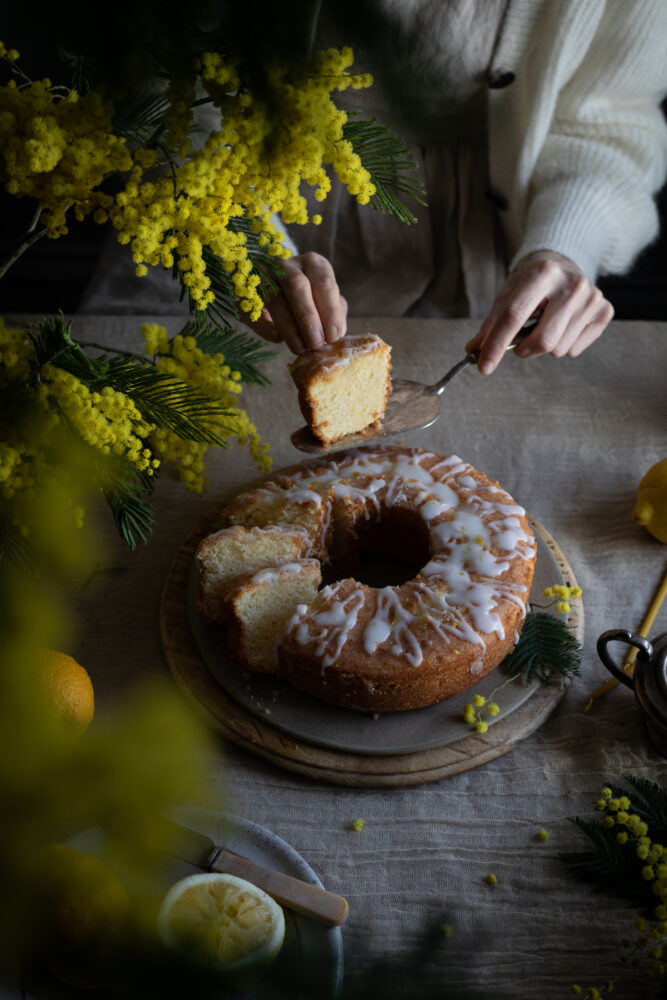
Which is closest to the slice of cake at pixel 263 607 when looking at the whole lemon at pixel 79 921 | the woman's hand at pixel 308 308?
the woman's hand at pixel 308 308

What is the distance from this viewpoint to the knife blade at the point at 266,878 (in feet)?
4.02

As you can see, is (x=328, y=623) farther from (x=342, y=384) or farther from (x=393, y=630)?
(x=342, y=384)

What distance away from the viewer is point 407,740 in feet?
4.93

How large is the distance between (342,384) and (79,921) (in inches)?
59.0

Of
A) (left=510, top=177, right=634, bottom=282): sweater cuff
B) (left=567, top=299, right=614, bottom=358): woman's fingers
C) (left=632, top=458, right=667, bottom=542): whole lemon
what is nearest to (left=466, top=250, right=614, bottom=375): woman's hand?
(left=567, top=299, right=614, bottom=358): woman's fingers

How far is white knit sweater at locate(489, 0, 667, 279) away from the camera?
7.06ft

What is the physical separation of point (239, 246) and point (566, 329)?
48.8 inches

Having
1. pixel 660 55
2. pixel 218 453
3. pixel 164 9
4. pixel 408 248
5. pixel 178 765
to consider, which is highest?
pixel 164 9

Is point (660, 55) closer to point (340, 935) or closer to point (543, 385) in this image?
point (543, 385)

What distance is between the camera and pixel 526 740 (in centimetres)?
156

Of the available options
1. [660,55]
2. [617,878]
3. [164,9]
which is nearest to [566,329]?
[660,55]

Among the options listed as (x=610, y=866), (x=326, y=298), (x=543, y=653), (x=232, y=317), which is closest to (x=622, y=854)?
(x=610, y=866)

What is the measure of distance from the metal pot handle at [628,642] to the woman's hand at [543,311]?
0.70 meters

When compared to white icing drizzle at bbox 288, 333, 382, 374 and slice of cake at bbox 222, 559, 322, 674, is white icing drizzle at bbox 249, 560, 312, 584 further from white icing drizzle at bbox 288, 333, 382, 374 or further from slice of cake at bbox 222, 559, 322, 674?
white icing drizzle at bbox 288, 333, 382, 374
